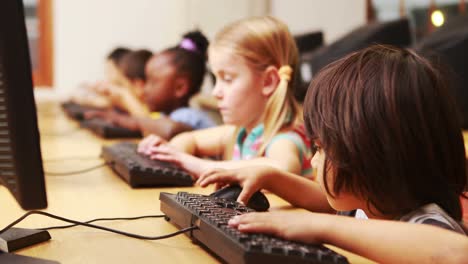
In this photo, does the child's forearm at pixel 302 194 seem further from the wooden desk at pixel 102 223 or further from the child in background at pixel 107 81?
the child in background at pixel 107 81

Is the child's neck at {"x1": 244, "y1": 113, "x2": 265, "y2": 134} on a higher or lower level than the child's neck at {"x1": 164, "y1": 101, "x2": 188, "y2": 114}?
higher

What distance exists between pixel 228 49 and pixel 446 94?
32.7 inches

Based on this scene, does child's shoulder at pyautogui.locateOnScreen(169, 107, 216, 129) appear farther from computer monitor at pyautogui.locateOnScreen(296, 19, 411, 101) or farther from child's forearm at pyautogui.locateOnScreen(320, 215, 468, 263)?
child's forearm at pyautogui.locateOnScreen(320, 215, 468, 263)

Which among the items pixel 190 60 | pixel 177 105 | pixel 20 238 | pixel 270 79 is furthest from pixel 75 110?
pixel 20 238

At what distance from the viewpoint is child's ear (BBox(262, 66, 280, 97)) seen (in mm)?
1587

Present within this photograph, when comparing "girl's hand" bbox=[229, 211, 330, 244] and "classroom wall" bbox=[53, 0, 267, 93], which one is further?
"classroom wall" bbox=[53, 0, 267, 93]

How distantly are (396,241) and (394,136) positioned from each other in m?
0.13

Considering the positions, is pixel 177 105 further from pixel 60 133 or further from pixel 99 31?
pixel 99 31

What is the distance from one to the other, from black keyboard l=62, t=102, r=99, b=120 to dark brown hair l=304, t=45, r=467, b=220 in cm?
235

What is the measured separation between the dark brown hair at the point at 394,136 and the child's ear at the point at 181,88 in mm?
1592

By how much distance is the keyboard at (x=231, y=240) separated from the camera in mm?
702

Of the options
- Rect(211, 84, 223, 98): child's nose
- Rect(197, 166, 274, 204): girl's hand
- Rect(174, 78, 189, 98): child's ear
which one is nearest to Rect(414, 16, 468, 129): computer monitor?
Rect(211, 84, 223, 98): child's nose

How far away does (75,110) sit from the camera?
3250mm

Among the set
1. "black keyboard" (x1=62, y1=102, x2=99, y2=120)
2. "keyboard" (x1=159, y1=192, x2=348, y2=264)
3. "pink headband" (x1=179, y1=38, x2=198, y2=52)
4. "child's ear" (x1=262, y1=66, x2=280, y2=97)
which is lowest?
"black keyboard" (x1=62, y1=102, x2=99, y2=120)
